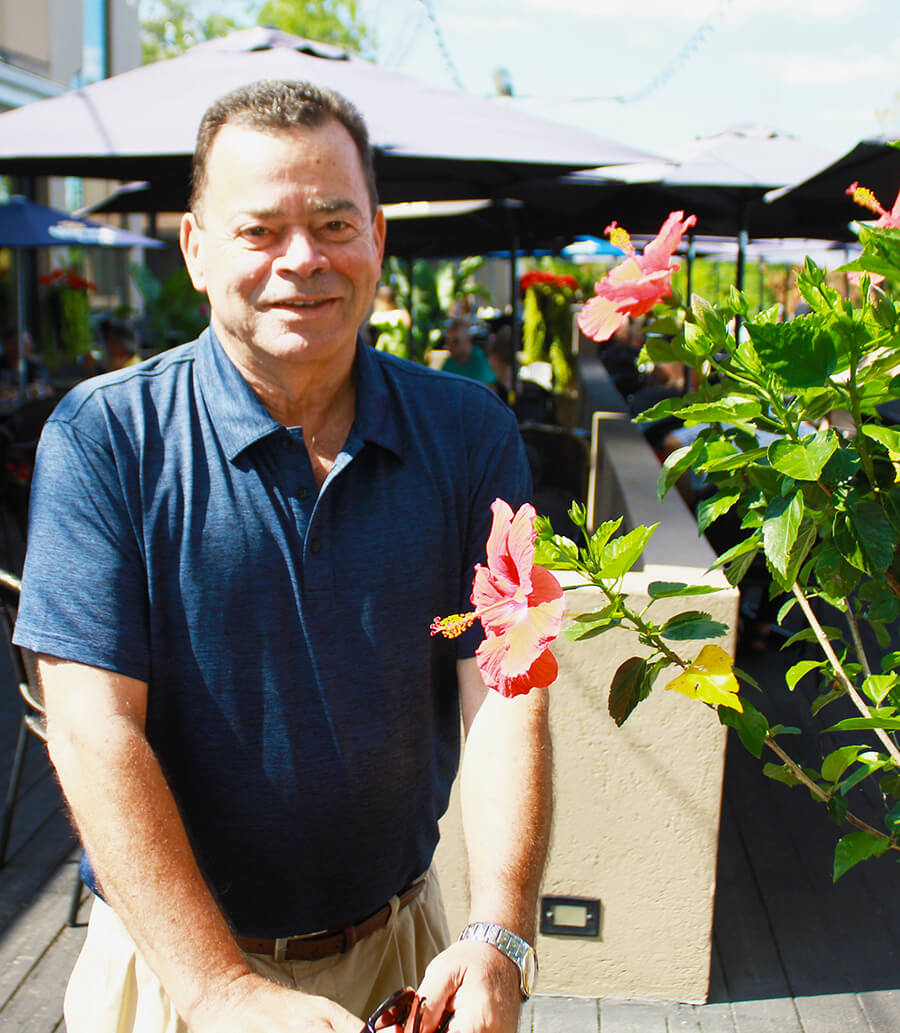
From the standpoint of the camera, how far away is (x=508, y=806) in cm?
154

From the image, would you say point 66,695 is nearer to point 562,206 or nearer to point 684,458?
point 684,458

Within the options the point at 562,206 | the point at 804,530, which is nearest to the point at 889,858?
the point at 804,530

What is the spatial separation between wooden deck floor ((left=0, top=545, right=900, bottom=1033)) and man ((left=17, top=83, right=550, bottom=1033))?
5.41 ft

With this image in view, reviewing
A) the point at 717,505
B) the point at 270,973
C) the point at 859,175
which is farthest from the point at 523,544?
the point at 859,175

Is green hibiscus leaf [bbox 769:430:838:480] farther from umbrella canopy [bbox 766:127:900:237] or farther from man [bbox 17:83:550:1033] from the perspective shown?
umbrella canopy [bbox 766:127:900:237]

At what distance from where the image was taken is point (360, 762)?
1622mm

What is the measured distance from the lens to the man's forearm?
1.48m

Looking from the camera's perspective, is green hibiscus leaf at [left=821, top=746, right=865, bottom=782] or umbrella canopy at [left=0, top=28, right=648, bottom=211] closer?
green hibiscus leaf at [left=821, top=746, right=865, bottom=782]

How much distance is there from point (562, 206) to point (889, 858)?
5547 mm

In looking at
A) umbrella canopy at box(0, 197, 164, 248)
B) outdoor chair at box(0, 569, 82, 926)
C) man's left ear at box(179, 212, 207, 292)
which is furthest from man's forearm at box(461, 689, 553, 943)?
umbrella canopy at box(0, 197, 164, 248)

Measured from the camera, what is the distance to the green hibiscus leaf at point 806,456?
0.98 metres

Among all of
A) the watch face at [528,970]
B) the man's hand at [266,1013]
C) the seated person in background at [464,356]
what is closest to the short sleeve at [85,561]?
the man's hand at [266,1013]

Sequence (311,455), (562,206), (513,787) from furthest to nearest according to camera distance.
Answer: (562,206) → (311,455) → (513,787)

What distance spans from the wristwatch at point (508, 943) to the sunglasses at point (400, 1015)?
0.38 feet
